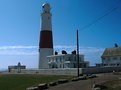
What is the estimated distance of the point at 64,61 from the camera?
59.9m

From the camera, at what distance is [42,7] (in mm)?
64688

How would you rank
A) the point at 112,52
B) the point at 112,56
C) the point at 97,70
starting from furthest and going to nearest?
the point at 112,52, the point at 112,56, the point at 97,70

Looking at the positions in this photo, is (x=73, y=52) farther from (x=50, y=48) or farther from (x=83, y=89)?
(x=83, y=89)

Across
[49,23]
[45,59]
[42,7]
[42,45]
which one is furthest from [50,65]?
[42,7]

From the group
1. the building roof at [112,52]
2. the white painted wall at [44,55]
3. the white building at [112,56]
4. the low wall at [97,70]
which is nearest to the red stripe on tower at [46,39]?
the white painted wall at [44,55]

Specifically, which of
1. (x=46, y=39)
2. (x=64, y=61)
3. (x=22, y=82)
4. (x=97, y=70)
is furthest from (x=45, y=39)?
(x=22, y=82)

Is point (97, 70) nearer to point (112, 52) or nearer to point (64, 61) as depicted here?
point (64, 61)

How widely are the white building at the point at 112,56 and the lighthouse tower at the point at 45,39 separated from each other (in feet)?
55.7

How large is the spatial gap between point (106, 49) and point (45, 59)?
64.9ft

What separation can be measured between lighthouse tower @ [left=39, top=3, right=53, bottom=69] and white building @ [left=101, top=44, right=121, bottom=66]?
17.0 metres

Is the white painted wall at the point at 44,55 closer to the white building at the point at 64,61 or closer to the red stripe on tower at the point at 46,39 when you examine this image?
the white building at the point at 64,61

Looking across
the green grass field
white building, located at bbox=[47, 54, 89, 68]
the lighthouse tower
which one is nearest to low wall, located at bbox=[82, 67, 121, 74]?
the green grass field

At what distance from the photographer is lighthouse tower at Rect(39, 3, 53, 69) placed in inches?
2339

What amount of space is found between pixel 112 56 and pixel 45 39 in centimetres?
2079
